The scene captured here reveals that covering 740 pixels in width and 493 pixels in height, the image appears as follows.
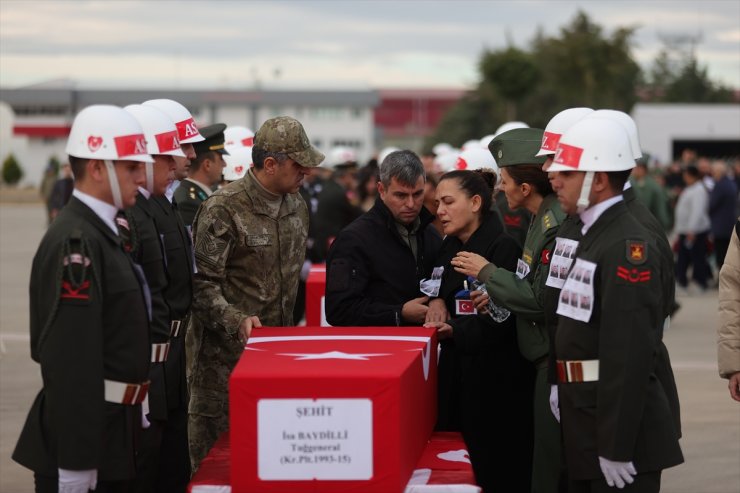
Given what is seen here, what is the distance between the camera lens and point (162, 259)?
203 inches

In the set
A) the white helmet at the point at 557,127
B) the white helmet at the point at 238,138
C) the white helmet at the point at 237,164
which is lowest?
the white helmet at the point at 237,164

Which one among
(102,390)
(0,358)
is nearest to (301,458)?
(102,390)

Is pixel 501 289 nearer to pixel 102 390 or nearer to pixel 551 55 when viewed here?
pixel 102 390

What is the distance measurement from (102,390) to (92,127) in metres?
0.97

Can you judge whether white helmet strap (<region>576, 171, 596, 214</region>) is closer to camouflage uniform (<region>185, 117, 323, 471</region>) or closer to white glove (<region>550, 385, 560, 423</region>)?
white glove (<region>550, 385, 560, 423</region>)

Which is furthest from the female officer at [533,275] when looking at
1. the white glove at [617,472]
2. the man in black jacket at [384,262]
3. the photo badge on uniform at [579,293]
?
the white glove at [617,472]

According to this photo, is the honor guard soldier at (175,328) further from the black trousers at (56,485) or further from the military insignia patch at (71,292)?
the military insignia patch at (71,292)

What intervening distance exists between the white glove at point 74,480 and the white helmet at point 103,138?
1137 millimetres

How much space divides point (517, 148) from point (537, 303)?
0.84 meters

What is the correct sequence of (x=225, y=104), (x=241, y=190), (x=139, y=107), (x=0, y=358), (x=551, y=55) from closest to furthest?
(x=139, y=107)
(x=241, y=190)
(x=0, y=358)
(x=551, y=55)
(x=225, y=104)

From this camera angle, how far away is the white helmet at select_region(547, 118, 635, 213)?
434 cm

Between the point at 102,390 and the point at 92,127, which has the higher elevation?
the point at 92,127

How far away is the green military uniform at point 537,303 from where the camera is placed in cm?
502

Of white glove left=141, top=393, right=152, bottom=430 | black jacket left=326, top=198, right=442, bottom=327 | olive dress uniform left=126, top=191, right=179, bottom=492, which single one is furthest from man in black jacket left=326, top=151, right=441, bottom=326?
white glove left=141, top=393, right=152, bottom=430
